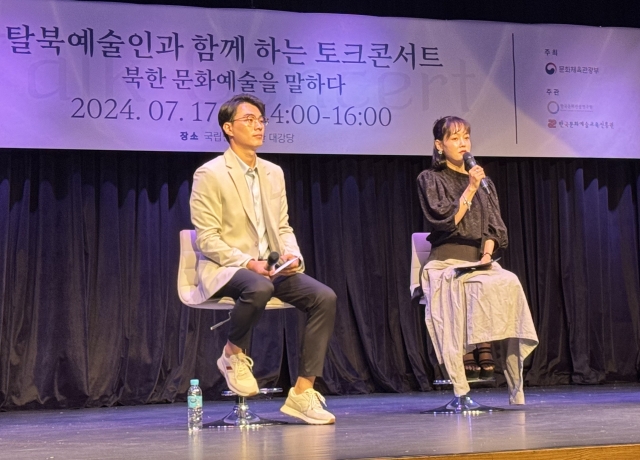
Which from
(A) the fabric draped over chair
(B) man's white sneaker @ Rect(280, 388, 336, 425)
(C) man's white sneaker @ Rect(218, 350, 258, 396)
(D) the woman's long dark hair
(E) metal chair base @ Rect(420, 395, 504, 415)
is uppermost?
(D) the woman's long dark hair

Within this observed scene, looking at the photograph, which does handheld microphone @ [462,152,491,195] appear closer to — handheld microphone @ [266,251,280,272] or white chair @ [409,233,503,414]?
white chair @ [409,233,503,414]

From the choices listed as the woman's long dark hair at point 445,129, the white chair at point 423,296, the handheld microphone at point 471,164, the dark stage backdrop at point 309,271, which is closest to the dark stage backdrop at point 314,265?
the dark stage backdrop at point 309,271

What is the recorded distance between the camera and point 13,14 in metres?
4.68

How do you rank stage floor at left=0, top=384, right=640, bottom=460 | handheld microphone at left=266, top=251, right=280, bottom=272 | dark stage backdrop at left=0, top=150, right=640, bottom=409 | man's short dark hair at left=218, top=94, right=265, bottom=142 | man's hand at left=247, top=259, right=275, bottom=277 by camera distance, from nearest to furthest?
stage floor at left=0, top=384, right=640, bottom=460, handheld microphone at left=266, top=251, right=280, bottom=272, man's hand at left=247, top=259, right=275, bottom=277, man's short dark hair at left=218, top=94, right=265, bottom=142, dark stage backdrop at left=0, top=150, right=640, bottom=409

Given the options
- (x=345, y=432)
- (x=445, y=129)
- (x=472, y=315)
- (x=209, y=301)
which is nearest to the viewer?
(x=345, y=432)

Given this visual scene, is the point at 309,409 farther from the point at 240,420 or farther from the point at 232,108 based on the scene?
the point at 232,108

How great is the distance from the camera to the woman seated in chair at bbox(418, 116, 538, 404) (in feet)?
11.7

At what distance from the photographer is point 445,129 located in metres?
3.75

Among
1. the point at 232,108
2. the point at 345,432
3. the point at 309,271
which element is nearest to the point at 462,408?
the point at 345,432

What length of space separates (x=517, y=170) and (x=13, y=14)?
310 cm

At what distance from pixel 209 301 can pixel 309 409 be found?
55cm

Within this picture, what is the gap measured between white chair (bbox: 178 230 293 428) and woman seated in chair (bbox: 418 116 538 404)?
2.13 feet

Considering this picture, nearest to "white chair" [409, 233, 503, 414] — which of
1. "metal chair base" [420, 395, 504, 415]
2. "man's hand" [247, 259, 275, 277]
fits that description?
"metal chair base" [420, 395, 504, 415]

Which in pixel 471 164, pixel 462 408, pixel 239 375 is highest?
pixel 471 164
